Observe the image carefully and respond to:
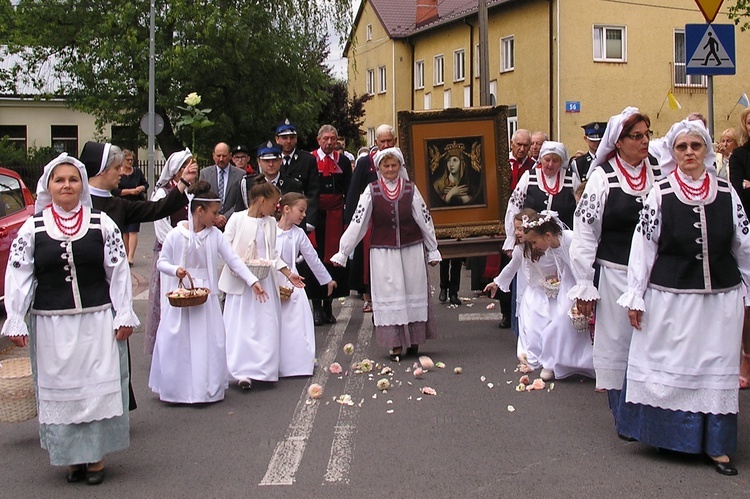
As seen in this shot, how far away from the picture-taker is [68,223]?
5.86 meters

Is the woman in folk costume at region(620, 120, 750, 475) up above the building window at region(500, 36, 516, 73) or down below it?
below

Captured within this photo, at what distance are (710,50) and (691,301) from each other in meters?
5.30

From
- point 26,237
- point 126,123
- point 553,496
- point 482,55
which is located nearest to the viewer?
point 553,496

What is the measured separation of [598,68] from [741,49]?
5680mm

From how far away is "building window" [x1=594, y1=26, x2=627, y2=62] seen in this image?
1432 inches

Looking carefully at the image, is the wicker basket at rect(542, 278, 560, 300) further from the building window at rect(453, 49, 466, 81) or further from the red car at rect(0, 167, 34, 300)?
the building window at rect(453, 49, 466, 81)

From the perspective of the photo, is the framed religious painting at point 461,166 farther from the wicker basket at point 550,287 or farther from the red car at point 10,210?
the red car at point 10,210

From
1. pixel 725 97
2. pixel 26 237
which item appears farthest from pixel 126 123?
pixel 26 237

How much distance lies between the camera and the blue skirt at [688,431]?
18.8 feet

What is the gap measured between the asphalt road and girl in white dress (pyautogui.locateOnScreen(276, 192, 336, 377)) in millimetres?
175

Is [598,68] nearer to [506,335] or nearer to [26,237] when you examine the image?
[506,335]

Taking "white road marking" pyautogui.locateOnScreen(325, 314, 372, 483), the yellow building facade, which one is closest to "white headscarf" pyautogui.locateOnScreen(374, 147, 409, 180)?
"white road marking" pyautogui.locateOnScreen(325, 314, 372, 483)

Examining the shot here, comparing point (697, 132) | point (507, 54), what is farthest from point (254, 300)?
point (507, 54)

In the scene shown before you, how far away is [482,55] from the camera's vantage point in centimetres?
2192
